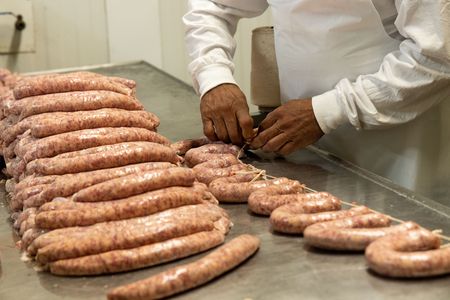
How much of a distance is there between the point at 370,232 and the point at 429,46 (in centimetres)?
78

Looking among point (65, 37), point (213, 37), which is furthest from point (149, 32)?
point (213, 37)

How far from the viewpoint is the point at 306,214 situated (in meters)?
1.96

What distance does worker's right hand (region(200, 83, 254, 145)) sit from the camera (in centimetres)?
268

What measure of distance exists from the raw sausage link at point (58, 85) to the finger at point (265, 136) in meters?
0.55

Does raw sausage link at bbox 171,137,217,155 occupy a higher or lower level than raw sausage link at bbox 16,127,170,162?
lower

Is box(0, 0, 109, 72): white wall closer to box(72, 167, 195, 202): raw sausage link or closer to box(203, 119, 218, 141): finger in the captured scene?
box(203, 119, 218, 141): finger

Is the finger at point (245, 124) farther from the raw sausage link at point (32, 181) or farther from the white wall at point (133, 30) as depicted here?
the white wall at point (133, 30)

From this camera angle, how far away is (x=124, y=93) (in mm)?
2529

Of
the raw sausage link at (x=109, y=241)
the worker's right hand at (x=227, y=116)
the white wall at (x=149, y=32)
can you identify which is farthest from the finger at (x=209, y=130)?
the white wall at (x=149, y=32)

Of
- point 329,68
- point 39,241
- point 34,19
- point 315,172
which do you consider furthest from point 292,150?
point 34,19

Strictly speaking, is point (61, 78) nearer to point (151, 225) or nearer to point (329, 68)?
point (151, 225)

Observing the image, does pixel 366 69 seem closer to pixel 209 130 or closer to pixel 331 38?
pixel 331 38

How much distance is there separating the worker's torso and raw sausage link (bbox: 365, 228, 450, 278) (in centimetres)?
107

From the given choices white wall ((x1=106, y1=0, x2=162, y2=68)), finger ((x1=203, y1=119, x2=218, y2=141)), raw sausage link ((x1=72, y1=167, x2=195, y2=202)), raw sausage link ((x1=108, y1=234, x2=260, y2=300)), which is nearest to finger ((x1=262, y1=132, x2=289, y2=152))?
finger ((x1=203, y1=119, x2=218, y2=141))
